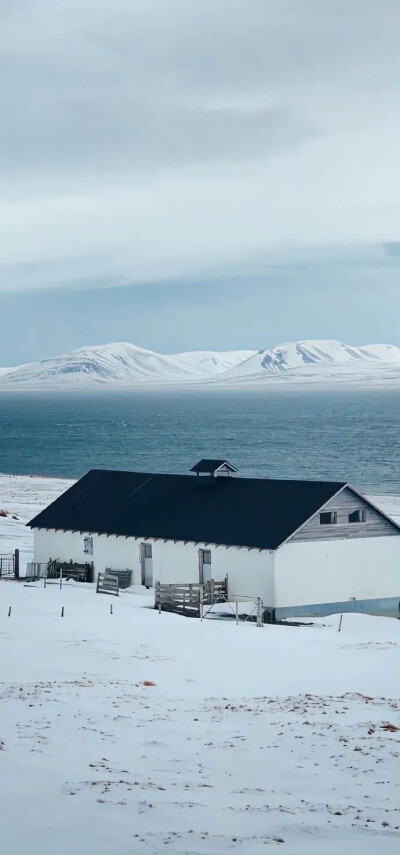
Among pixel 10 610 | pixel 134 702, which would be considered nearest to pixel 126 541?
pixel 10 610

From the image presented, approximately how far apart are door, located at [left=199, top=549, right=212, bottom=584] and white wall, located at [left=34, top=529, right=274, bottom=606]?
145 millimetres

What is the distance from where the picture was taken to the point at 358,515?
42.8 m

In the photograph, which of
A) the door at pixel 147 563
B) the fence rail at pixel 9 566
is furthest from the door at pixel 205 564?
the fence rail at pixel 9 566

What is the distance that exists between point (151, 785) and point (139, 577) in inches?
1024

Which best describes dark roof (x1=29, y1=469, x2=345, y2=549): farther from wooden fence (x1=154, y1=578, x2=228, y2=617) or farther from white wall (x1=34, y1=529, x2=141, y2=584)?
wooden fence (x1=154, y1=578, x2=228, y2=617)

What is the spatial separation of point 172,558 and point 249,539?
11.3ft

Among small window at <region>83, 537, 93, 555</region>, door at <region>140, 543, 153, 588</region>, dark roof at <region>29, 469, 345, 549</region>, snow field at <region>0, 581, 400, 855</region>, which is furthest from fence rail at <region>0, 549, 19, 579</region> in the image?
snow field at <region>0, 581, 400, 855</region>

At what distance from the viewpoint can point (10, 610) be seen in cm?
3559

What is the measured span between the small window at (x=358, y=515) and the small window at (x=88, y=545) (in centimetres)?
1006

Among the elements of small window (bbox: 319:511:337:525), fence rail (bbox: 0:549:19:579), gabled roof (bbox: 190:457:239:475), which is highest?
gabled roof (bbox: 190:457:239:475)

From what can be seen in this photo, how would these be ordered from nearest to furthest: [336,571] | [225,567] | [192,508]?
1. [225,567]
2. [336,571]
3. [192,508]

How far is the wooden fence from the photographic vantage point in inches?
1528

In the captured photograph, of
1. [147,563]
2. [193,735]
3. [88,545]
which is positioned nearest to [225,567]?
[147,563]

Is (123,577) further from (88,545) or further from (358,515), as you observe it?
(358,515)
